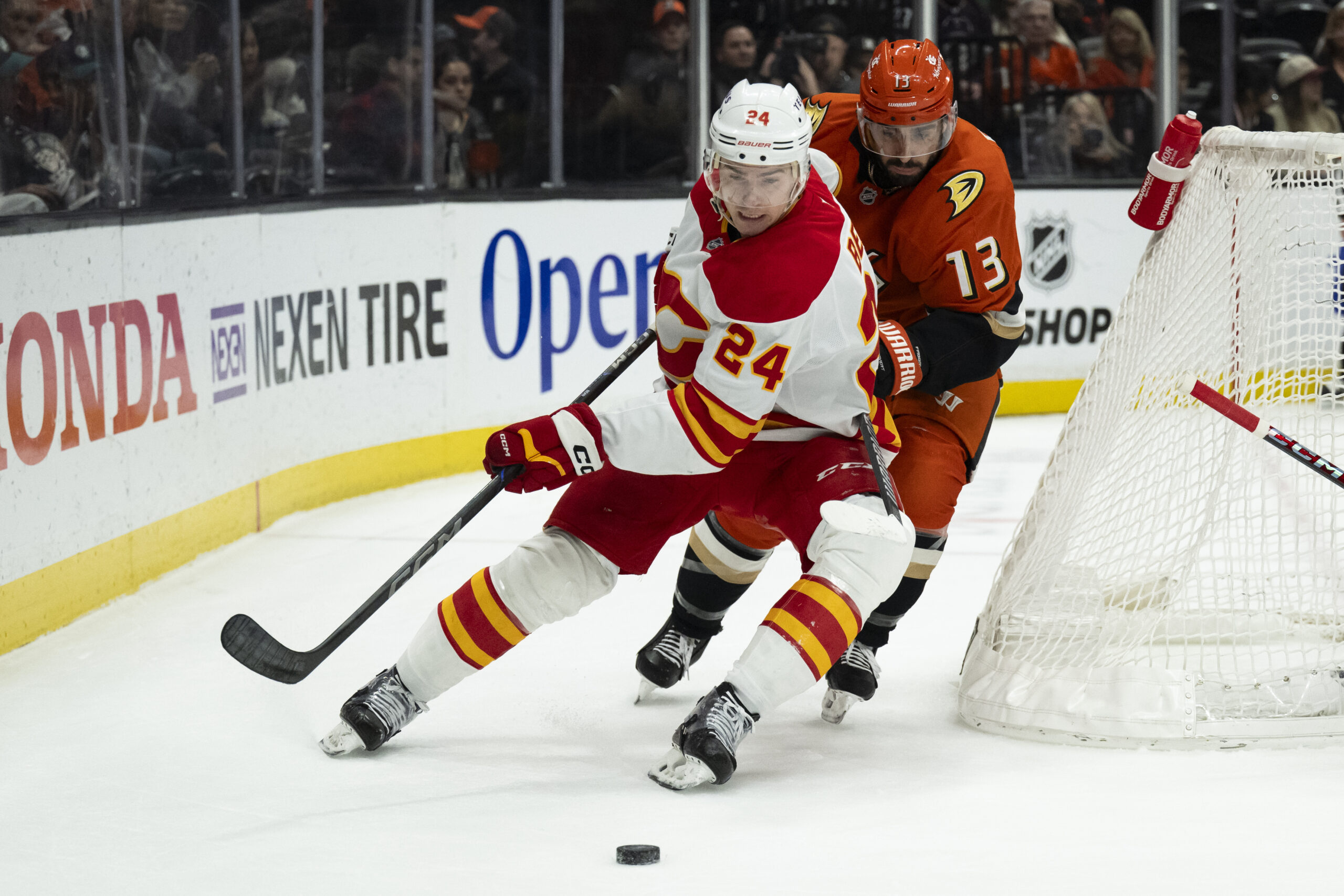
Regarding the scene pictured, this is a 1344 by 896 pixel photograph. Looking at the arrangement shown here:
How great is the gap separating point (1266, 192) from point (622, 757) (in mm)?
1481

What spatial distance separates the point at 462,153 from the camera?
532 centimetres

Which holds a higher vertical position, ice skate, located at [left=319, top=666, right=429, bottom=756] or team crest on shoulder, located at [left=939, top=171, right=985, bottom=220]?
team crest on shoulder, located at [left=939, top=171, right=985, bottom=220]

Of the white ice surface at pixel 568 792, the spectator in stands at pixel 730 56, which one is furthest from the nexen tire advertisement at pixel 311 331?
the spectator in stands at pixel 730 56

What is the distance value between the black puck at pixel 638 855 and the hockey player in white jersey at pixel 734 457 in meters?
0.26

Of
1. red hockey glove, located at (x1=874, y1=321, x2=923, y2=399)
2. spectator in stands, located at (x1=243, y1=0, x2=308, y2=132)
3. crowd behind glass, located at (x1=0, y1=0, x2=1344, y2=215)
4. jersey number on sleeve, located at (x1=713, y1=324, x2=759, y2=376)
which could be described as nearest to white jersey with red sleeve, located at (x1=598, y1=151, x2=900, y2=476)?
jersey number on sleeve, located at (x1=713, y1=324, x2=759, y2=376)

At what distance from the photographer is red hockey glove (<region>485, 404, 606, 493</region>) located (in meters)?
2.29

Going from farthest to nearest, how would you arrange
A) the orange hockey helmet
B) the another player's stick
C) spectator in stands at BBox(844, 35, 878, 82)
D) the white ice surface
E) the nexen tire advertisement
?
spectator in stands at BBox(844, 35, 878, 82), the nexen tire advertisement, the orange hockey helmet, the another player's stick, the white ice surface

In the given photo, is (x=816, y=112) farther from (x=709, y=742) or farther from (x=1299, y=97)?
(x=1299, y=97)

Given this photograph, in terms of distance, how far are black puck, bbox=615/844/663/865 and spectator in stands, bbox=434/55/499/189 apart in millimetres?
3485

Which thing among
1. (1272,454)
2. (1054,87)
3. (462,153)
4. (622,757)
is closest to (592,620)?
(622,757)

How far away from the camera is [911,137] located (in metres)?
2.71

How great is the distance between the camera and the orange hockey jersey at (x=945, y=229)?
270 centimetres

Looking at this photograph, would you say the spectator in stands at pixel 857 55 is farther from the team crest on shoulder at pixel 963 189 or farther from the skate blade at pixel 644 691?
the skate blade at pixel 644 691

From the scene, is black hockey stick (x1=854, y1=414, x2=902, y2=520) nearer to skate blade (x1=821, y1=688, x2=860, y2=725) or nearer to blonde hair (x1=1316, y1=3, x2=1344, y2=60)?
skate blade (x1=821, y1=688, x2=860, y2=725)
